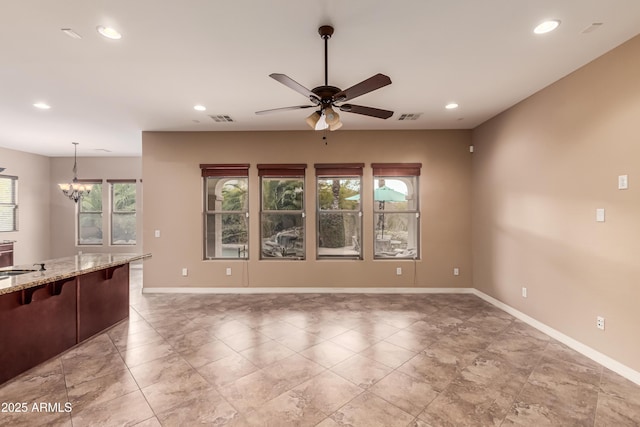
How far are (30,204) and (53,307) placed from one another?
6301mm

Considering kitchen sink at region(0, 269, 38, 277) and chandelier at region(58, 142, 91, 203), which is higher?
chandelier at region(58, 142, 91, 203)

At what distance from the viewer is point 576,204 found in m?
3.17

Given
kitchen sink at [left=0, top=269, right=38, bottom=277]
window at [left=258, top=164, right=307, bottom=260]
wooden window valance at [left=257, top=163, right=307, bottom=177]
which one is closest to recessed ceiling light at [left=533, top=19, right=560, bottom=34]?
wooden window valance at [left=257, top=163, right=307, bottom=177]

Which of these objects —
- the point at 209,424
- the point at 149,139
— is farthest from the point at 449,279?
the point at 149,139

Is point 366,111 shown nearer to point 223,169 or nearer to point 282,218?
point 282,218

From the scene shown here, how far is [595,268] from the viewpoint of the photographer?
2945 mm

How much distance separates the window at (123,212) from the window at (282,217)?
464 cm

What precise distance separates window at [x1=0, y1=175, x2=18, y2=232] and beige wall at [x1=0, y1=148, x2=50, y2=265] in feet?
0.23

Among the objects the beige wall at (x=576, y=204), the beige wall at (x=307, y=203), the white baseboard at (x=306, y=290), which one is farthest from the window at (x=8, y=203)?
the beige wall at (x=576, y=204)

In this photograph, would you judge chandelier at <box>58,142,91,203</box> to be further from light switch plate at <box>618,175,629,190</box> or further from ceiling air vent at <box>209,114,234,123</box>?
light switch plate at <box>618,175,629,190</box>

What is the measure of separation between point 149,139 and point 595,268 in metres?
6.67

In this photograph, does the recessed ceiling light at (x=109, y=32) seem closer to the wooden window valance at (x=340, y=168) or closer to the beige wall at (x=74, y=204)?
the wooden window valance at (x=340, y=168)

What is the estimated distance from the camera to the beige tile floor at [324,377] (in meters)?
2.13

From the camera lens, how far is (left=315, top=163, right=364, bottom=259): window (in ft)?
18.0
